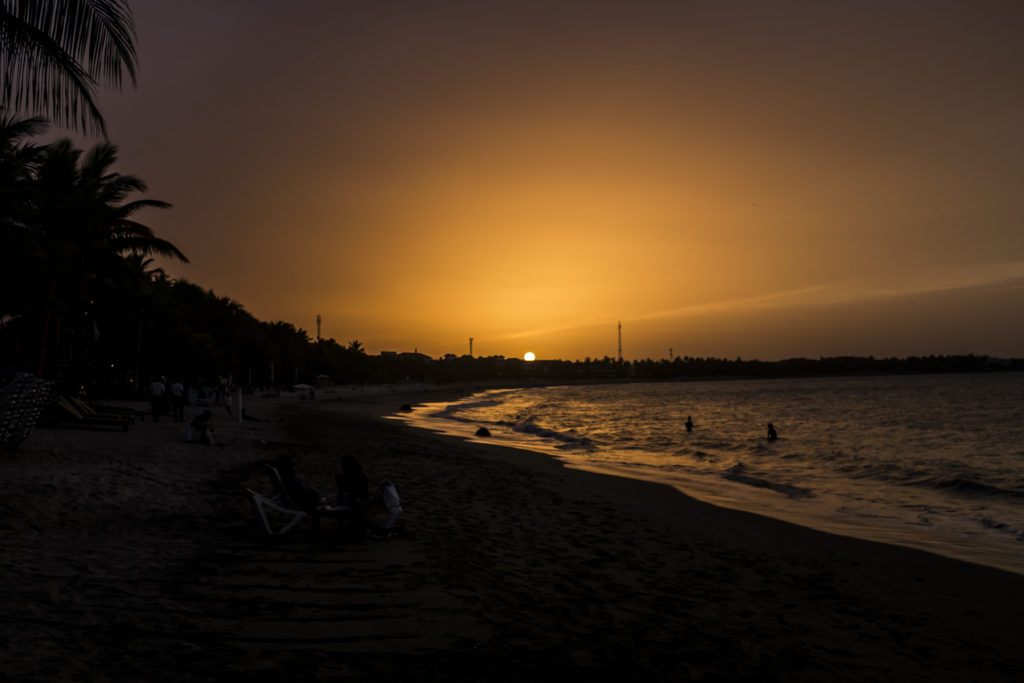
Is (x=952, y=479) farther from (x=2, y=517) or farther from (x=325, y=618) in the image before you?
(x=2, y=517)

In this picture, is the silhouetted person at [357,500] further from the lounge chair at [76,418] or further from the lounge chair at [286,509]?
the lounge chair at [76,418]

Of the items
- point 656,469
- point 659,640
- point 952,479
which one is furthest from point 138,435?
point 952,479

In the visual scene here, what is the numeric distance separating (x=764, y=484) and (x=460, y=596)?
13.1m

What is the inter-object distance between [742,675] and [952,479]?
17501 millimetres

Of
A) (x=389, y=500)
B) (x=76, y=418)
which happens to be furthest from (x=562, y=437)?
(x=389, y=500)

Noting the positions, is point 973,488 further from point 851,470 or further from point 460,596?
point 460,596

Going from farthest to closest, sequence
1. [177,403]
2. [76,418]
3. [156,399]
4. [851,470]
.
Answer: [177,403], [156,399], [851,470], [76,418]

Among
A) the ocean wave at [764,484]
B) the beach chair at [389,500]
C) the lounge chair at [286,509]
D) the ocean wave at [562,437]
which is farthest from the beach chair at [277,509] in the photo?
the ocean wave at [562,437]

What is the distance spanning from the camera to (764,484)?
16844 millimetres

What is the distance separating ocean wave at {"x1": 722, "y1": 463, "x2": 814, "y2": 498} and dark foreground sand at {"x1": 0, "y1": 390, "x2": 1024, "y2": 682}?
539 cm

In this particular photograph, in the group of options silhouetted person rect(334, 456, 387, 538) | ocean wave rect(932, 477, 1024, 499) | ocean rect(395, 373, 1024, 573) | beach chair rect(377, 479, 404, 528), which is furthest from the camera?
ocean wave rect(932, 477, 1024, 499)

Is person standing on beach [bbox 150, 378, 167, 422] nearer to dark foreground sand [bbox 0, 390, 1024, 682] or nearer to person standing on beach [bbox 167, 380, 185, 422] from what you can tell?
person standing on beach [bbox 167, 380, 185, 422]

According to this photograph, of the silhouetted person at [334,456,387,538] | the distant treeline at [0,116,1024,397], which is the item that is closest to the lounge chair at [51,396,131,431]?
the distant treeline at [0,116,1024,397]

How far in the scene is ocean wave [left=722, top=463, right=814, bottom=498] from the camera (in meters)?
15.5
